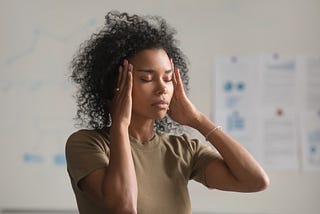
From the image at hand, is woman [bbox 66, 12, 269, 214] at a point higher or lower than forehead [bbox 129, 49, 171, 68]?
lower

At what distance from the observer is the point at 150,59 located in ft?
4.11

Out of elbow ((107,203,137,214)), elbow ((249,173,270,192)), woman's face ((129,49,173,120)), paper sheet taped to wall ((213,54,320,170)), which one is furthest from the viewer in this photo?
paper sheet taped to wall ((213,54,320,170))

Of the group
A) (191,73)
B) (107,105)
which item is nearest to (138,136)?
(107,105)

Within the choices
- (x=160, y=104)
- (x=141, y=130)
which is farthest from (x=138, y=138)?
(x=160, y=104)

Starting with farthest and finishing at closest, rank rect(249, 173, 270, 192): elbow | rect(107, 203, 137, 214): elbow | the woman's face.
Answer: rect(249, 173, 270, 192): elbow
the woman's face
rect(107, 203, 137, 214): elbow

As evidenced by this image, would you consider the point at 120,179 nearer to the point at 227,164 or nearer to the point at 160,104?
the point at 160,104

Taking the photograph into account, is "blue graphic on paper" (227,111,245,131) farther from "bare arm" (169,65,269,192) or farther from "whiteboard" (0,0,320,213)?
"bare arm" (169,65,269,192)

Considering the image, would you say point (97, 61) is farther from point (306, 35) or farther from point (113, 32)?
point (306, 35)

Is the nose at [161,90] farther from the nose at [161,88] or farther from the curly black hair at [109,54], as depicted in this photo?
the curly black hair at [109,54]

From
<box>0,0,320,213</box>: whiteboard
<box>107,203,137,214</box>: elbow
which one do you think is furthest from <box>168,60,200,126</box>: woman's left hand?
<box>0,0,320,213</box>: whiteboard

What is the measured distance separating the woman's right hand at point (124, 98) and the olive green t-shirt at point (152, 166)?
0.08 meters

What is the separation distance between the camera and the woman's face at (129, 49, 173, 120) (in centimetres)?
123

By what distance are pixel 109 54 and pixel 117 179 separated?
1.15ft

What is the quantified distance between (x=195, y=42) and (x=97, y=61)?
1017 mm
